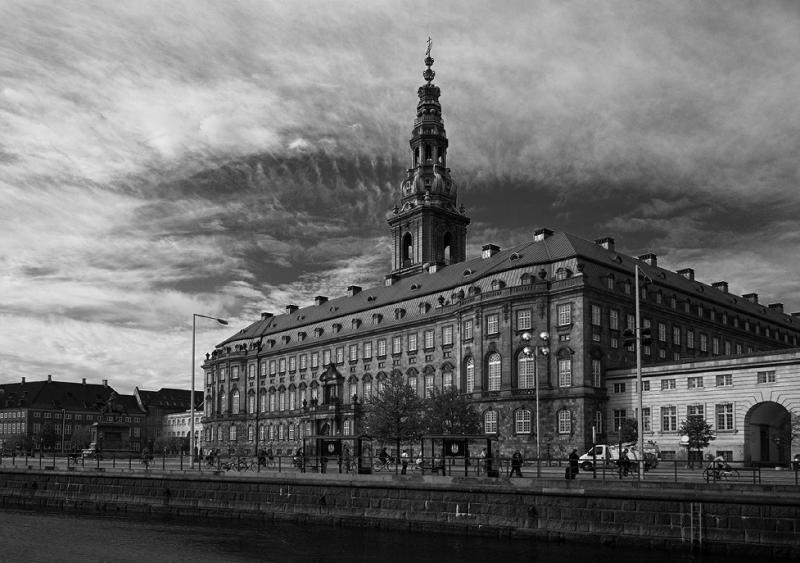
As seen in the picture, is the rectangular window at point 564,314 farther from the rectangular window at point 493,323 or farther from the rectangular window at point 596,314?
the rectangular window at point 493,323

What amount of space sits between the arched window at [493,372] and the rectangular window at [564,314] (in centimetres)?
732

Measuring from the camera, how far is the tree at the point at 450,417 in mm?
76750

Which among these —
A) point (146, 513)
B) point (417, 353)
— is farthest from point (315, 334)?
point (146, 513)

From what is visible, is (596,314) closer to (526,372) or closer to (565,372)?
(565,372)

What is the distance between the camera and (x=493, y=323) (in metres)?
84.2

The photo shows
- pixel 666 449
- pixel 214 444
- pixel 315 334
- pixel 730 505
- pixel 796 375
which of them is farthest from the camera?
pixel 214 444

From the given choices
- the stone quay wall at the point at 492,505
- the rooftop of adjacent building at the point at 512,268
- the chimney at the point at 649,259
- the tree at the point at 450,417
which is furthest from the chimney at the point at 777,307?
the stone quay wall at the point at 492,505

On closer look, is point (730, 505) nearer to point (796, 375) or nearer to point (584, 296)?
point (796, 375)

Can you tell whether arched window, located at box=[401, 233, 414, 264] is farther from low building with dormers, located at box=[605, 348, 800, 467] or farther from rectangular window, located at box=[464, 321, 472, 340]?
low building with dormers, located at box=[605, 348, 800, 467]

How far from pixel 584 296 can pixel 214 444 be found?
243 feet

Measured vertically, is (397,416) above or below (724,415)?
below

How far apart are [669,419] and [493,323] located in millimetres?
18907

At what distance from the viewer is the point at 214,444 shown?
435ft

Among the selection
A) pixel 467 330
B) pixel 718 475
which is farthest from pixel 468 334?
pixel 718 475
